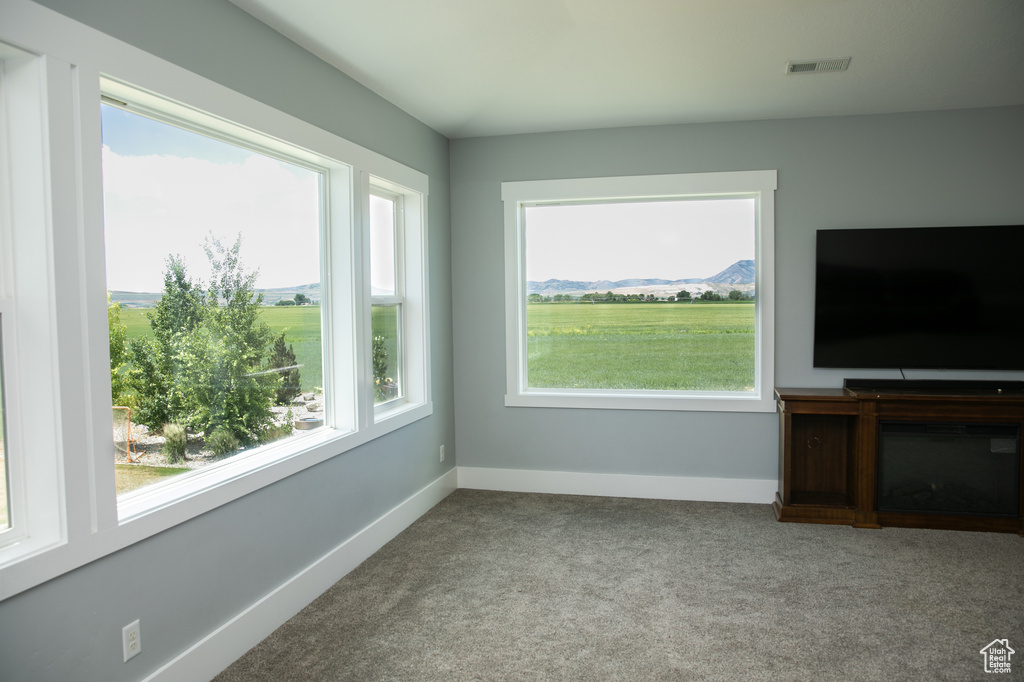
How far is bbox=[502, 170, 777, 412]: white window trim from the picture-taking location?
4355 millimetres

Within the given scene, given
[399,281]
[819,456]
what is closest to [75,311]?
[399,281]

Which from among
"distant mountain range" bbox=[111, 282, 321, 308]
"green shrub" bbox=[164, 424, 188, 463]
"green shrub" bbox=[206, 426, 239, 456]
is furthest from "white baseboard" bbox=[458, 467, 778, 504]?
"green shrub" bbox=[164, 424, 188, 463]

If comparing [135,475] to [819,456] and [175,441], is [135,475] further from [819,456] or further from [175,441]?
[819,456]

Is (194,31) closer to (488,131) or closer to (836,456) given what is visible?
(488,131)

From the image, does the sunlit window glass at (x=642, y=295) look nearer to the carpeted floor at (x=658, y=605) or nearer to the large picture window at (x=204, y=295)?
the carpeted floor at (x=658, y=605)

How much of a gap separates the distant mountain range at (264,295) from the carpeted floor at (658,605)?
1.40 metres

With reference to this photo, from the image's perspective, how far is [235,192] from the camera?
272 cm

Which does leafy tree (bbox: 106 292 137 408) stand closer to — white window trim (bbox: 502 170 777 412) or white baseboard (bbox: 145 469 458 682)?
white baseboard (bbox: 145 469 458 682)

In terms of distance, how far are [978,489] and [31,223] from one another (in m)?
4.70

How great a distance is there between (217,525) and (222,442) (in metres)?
0.35

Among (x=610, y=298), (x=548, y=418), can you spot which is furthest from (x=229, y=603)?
(x=610, y=298)

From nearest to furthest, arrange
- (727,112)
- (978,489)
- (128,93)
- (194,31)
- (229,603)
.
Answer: (128,93) → (194,31) → (229,603) → (978,489) → (727,112)

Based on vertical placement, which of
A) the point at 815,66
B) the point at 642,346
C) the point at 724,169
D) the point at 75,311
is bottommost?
the point at 642,346

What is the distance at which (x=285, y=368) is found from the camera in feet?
10.2
